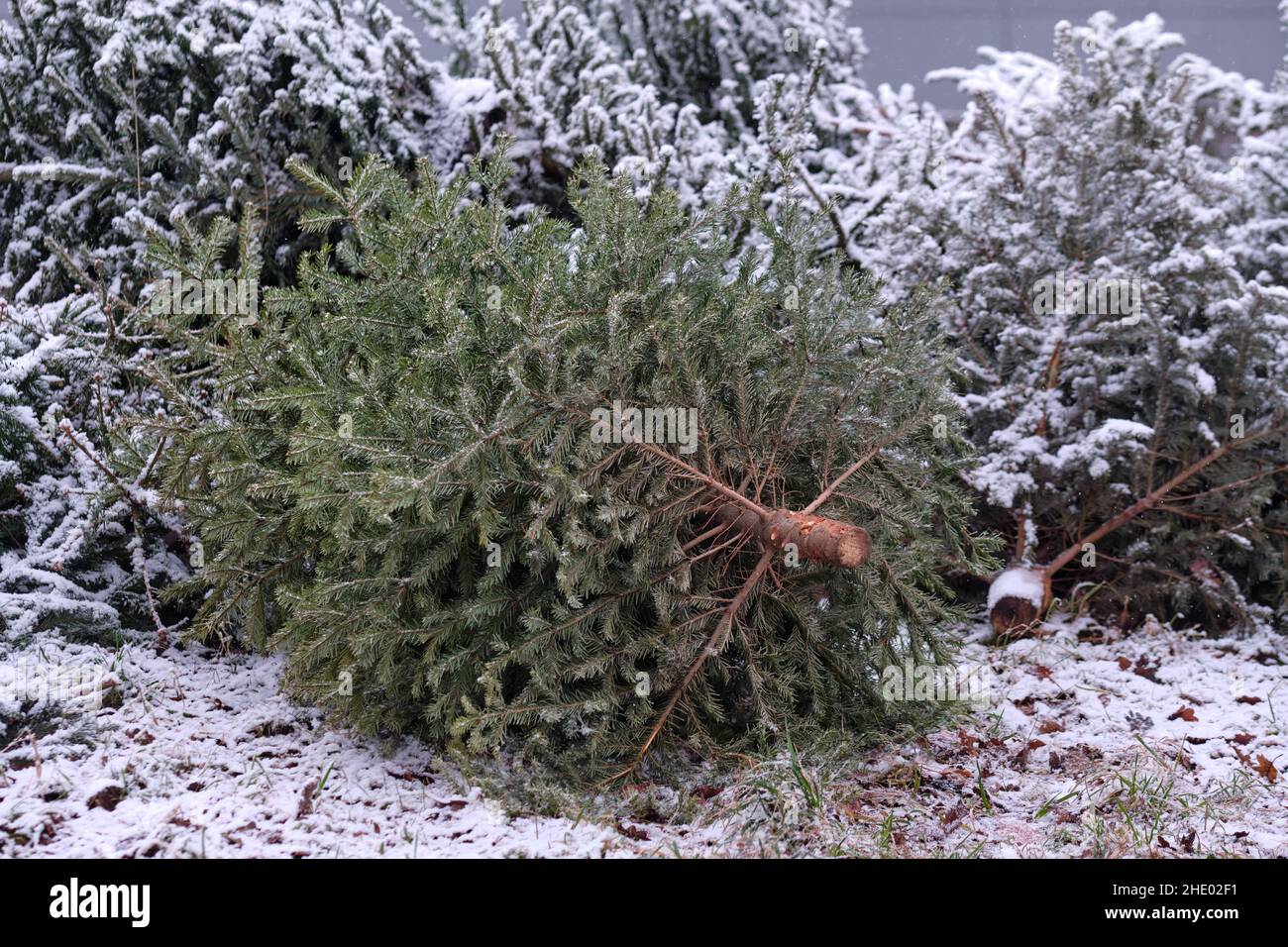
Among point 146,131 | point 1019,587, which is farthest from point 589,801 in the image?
point 146,131

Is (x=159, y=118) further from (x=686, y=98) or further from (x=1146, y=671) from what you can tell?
(x=1146, y=671)

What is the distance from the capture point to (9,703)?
10.8 feet

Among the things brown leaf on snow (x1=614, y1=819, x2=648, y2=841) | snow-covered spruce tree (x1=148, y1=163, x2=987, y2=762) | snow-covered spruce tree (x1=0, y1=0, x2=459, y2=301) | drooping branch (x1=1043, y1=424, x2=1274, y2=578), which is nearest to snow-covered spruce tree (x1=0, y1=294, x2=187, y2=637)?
snow-covered spruce tree (x1=148, y1=163, x2=987, y2=762)

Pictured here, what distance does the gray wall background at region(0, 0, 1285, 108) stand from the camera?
41.1 feet

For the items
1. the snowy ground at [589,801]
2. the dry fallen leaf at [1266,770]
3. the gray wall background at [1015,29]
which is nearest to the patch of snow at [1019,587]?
the snowy ground at [589,801]

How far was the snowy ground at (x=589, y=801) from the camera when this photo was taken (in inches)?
108

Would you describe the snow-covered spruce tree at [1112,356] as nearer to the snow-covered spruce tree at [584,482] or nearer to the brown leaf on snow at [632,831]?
the snow-covered spruce tree at [584,482]

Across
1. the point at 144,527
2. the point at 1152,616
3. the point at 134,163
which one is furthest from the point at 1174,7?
the point at 144,527

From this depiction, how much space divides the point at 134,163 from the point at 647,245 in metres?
3.11

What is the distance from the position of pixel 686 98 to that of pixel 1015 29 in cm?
770

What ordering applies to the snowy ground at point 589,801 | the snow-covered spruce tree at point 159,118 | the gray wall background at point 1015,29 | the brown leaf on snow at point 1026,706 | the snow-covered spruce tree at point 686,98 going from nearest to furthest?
the snowy ground at point 589,801, the brown leaf on snow at point 1026,706, the snow-covered spruce tree at point 159,118, the snow-covered spruce tree at point 686,98, the gray wall background at point 1015,29

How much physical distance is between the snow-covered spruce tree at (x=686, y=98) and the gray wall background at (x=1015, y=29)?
6.13 meters

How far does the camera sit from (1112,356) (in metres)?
4.62

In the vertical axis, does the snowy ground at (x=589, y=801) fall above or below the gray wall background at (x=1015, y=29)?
below
